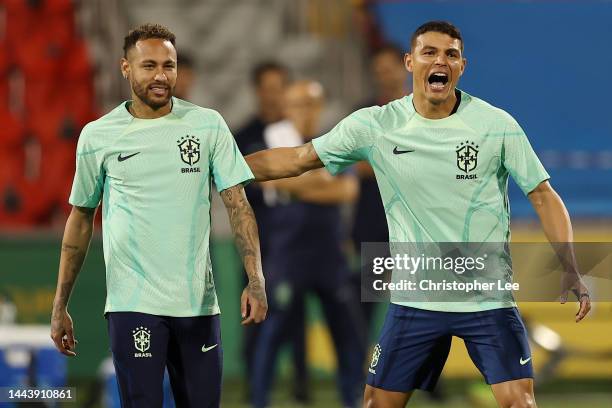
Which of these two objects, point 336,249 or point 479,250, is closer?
point 479,250

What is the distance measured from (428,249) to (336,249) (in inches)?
125

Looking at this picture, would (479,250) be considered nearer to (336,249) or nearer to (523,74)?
(336,249)

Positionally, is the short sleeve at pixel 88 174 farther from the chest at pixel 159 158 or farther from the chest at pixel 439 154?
the chest at pixel 439 154

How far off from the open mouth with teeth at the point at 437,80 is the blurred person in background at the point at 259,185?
3.86 m

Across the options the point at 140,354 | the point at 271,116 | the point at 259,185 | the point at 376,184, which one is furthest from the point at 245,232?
the point at 271,116

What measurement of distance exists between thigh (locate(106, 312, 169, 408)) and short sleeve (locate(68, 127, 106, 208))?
1.72 ft

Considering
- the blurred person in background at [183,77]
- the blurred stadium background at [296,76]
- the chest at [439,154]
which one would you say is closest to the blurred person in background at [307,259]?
the blurred person in background at [183,77]

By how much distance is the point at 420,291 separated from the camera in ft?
20.0

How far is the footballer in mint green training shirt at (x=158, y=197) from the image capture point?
5730 mm

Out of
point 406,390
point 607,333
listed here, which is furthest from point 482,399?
point 406,390

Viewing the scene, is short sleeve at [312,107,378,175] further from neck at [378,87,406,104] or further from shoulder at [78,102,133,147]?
neck at [378,87,406,104]

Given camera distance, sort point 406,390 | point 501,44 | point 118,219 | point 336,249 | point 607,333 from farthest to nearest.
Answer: point 501,44 → point 607,333 → point 336,249 → point 406,390 → point 118,219

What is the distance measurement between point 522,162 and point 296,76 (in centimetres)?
752

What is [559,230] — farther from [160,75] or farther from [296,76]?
[296,76]
